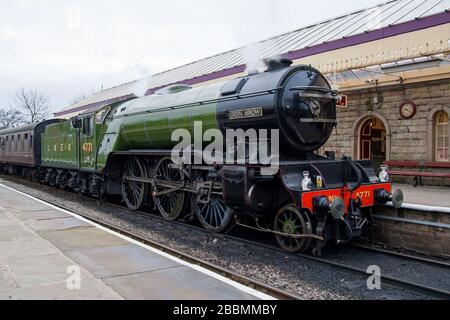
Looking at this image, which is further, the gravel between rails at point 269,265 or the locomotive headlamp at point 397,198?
the locomotive headlamp at point 397,198

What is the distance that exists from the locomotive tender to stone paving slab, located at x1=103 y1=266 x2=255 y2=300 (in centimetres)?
192

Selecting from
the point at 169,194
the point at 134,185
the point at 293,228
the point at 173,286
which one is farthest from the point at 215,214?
the point at 173,286

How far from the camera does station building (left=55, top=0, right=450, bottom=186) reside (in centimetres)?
1126

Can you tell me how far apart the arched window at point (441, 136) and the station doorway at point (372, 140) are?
2.45 metres

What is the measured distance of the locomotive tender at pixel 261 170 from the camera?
6508 mm

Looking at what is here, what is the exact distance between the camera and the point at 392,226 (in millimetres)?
7535

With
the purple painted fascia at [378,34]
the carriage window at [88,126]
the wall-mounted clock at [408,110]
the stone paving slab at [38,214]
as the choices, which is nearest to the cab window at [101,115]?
the carriage window at [88,126]

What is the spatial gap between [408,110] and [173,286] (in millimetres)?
10710

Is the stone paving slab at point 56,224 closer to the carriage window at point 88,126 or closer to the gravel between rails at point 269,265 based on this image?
the gravel between rails at point 269,265

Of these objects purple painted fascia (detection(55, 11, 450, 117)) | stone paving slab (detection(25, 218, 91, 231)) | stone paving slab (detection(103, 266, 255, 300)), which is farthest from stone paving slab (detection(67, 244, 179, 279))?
purple painted fascia (detection(55, 11, 450, 117))

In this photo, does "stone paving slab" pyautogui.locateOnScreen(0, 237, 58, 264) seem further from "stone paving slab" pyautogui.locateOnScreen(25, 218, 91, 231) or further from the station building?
the station building

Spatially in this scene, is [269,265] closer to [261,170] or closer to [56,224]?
[261,170]
